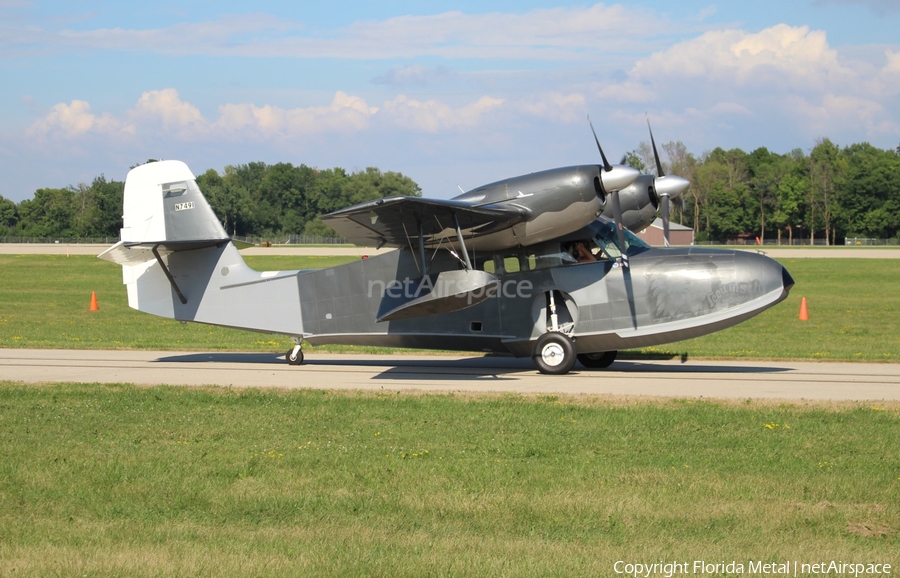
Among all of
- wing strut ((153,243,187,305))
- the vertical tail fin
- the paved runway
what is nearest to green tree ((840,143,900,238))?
the paved runway

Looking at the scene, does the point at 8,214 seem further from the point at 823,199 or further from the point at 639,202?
the point at 639,202

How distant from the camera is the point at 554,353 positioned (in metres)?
15.8

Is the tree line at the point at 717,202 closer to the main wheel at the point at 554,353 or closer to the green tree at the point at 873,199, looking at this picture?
the green tree at the point at 873,199

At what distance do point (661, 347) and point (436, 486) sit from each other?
547 inches

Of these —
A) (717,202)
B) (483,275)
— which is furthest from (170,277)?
(717,202)

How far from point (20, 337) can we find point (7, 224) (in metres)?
124

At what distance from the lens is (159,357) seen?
19047mm

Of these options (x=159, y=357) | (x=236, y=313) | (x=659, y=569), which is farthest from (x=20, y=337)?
(x=659, y=569)

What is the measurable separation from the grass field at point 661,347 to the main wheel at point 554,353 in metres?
4.28

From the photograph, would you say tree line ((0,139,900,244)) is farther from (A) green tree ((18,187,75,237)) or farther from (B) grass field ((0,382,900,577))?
(B) grass field ((0,382,900,577))

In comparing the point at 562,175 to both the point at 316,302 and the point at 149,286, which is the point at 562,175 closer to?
the point at 316,302

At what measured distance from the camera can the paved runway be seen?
14062mm

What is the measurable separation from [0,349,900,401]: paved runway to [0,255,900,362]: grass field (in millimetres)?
1801

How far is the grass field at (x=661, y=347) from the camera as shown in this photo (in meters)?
20.6
